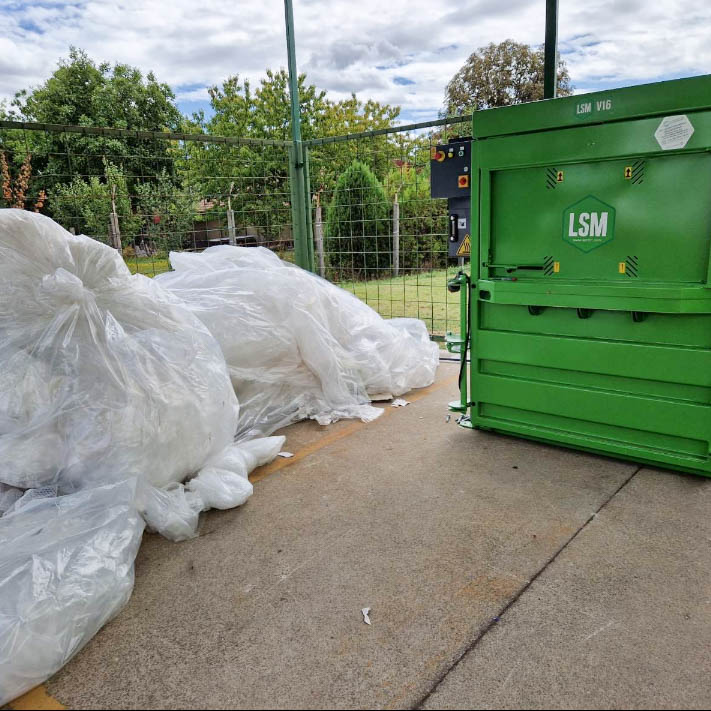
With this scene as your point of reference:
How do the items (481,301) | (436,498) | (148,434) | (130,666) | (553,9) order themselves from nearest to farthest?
(130,666), (148,434), (436,498), (481,301), (553,9)

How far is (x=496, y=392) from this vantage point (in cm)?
355

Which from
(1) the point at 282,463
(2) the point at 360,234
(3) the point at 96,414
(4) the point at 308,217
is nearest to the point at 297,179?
(4) the point at 308,217

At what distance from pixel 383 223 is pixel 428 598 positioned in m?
4.46

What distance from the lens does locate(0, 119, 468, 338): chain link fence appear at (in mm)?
4625

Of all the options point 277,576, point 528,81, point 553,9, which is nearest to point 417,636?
point 277,576

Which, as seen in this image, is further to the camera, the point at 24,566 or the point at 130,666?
the point at 24,566

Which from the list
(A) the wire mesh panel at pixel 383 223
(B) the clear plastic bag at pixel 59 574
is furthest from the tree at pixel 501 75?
(B) the clear plastic bag at pixel 59 574

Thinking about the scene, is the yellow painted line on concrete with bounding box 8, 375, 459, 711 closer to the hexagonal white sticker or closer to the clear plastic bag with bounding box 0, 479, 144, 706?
the clear plastic bag with bounding box 0, 479, 144, 706

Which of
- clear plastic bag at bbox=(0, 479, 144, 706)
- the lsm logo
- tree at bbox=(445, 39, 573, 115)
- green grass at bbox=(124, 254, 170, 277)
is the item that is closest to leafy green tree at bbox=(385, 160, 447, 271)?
green grass at bbox=(124, 254, 170, 277)

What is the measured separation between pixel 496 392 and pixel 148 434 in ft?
6.86

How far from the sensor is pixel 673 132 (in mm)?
2672

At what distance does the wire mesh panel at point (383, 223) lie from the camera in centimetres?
561

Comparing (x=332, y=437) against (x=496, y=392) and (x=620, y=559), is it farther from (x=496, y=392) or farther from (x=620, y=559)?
(x=620, y=559)

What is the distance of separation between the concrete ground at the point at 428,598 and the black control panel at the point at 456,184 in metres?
1.70
